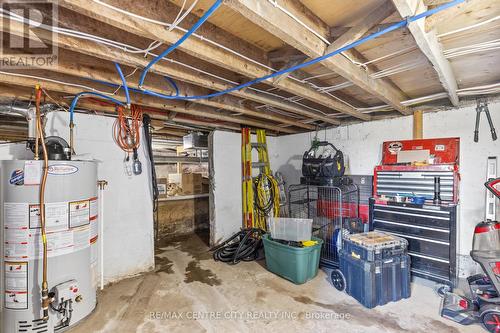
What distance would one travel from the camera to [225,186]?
3.95 metres

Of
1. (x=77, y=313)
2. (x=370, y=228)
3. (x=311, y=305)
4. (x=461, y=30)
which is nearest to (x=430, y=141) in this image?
(x=370, y=228)

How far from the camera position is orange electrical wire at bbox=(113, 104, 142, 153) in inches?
110

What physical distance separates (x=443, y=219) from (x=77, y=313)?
146 inches

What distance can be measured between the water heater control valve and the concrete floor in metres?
0.34

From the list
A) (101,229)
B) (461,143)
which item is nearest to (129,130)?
(101,229)

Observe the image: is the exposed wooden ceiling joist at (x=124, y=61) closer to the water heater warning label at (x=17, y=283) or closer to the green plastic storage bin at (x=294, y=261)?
the water heater warning label at (x=17, y=283)

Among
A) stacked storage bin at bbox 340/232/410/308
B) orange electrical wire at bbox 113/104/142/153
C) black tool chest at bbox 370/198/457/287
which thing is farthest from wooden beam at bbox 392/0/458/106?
orange electrical wire at bbox 113/104/142/153

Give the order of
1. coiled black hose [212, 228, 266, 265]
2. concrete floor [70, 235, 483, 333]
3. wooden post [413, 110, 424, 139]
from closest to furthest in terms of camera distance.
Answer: concrete floor [70, 235, 483, 333] → wooden post [413, 110, 424, 139] → coiled black hose [212, 228, 266, 265]

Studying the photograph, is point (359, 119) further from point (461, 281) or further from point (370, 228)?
point (461, 281)

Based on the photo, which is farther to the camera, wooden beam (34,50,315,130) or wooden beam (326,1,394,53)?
wooden beam (34,50,315,130)

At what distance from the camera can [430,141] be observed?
284 centimetres

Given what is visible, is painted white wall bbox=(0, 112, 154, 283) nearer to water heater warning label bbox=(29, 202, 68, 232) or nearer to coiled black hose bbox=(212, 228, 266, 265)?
water heater warning label bbox=(29, 202, 68, 232)

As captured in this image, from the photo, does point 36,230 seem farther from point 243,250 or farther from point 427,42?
point 427,42

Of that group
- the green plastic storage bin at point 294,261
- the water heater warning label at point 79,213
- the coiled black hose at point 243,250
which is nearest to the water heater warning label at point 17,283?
the water heater warning label at point 79,213
